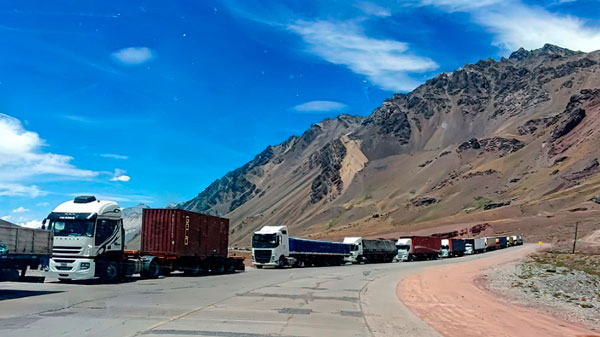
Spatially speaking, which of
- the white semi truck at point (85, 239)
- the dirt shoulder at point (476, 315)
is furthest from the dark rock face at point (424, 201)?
the white semi truck at point (85, 239)

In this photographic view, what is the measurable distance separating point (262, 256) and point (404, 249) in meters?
29.2

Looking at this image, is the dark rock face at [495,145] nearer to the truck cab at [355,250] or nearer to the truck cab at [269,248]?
the truck cab at [355,250]

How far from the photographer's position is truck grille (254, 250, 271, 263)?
147ft

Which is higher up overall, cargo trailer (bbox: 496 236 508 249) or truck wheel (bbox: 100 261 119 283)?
cargo trailer (bbox: 496 236 508 249)

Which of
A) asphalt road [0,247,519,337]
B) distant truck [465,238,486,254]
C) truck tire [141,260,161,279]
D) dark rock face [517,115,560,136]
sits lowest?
asphalt road [0,247,519,337]

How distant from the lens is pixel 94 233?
23.3 meters

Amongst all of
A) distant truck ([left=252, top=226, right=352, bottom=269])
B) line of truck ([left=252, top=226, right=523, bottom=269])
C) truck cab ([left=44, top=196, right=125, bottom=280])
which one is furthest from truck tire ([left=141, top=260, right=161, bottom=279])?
line of truck ([left=252, top=226, right=523, bottom=269])

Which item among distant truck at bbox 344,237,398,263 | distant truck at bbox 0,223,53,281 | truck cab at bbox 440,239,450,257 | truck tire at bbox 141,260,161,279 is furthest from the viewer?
truck cab at bbox 440,239,450,257

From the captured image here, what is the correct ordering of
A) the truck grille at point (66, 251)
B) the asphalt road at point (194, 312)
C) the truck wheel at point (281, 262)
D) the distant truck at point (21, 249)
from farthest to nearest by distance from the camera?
the truck wheel at point (281, 262) → the truck grille at point (66, 251) → the distant truck at point (21, 249) → the asphalt road at point (194, 312)

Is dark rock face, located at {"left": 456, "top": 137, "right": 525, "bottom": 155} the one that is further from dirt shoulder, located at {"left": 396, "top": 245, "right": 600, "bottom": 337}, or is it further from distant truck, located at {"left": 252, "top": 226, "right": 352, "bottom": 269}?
dirt shoulder, located at {"left": 396, "top": 245, "right": 600, "bottom": 337}

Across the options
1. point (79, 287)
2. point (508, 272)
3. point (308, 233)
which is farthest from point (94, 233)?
point (308, 233)

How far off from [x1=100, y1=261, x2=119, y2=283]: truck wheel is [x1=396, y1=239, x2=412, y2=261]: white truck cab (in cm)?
4893

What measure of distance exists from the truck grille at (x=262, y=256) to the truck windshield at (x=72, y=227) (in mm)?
22916

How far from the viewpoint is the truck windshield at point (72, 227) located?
76.0 ft
